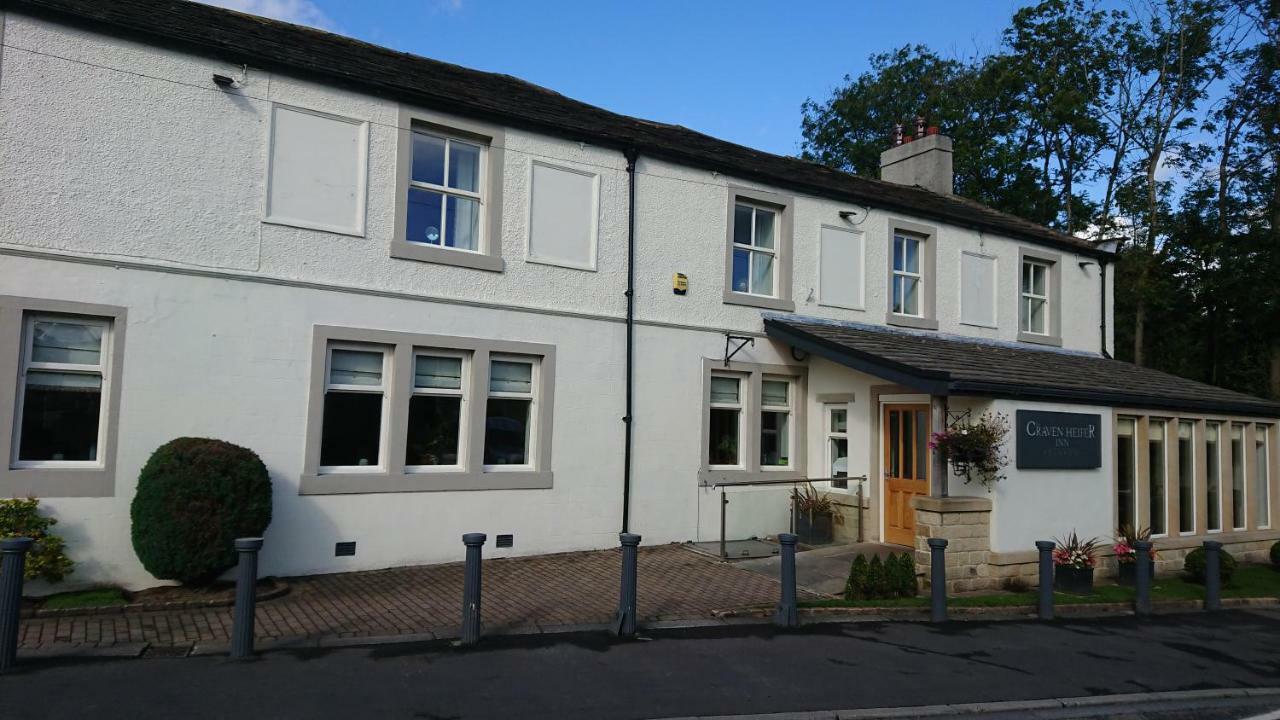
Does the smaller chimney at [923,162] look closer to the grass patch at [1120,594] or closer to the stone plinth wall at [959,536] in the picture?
the grass patch at [1120,594]

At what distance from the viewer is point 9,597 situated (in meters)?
6.56

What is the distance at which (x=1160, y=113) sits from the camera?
27328 millimetres

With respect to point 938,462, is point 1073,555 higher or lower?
lower

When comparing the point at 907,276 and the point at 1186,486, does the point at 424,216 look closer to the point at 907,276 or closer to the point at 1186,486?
the point at 907,276

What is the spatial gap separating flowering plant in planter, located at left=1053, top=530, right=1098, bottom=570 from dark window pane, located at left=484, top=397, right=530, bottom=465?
738 centimetres

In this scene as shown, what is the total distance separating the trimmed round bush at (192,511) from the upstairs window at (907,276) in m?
11.6

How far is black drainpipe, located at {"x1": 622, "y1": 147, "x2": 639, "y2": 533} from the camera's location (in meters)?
12.7

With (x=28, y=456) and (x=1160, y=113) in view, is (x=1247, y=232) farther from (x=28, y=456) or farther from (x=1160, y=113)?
(x=28, y=456)

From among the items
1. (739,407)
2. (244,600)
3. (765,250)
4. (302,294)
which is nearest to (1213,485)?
(739,407)

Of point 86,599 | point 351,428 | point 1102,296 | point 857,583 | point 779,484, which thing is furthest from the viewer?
point 1102,296

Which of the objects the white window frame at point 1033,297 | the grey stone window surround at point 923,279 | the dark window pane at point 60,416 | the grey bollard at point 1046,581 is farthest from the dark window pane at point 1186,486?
the dark window pane at point 60,416

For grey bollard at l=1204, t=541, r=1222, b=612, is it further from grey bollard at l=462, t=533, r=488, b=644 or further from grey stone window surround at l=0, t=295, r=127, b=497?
grey stone window surround at l=0, t=295, r=127, b=497

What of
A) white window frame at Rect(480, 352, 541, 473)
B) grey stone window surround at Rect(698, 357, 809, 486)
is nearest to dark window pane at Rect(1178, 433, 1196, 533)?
grey stone window surround at Rect(698, 357, 809, 486)

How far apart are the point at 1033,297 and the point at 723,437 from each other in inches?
335
